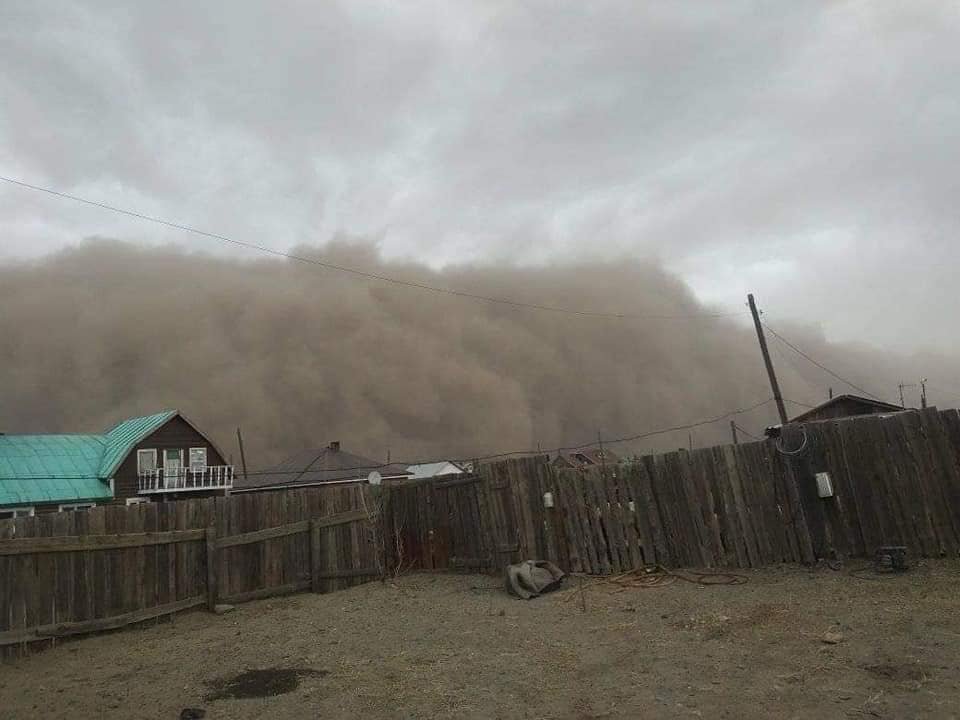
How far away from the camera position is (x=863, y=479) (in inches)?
301

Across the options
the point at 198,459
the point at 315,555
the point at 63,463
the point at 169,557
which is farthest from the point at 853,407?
the point at 63,463

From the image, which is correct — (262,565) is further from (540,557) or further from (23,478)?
(23,478)

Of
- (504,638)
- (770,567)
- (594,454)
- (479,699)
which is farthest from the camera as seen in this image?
(594,454)

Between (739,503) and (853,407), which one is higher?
(853,407)

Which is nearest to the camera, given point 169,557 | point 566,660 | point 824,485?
point 566,660

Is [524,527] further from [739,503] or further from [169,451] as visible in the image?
[169,451]

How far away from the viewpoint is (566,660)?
5.71 meters

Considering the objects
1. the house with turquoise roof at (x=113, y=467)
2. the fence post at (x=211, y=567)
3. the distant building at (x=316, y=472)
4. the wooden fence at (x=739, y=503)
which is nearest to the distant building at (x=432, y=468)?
the distant building at (x=316, y=472)

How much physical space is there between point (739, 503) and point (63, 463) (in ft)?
105

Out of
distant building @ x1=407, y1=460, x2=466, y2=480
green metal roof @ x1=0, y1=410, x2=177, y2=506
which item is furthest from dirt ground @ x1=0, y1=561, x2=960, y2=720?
distant building @ x1=407, y1=460, x2=466, y2=480

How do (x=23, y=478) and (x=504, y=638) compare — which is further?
(x=23, y=478)

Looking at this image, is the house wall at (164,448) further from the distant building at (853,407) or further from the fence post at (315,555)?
the distant building at (853,407)

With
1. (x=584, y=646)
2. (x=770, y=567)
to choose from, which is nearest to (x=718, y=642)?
(x=584, y=646)

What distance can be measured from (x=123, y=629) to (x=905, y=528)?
908cm
